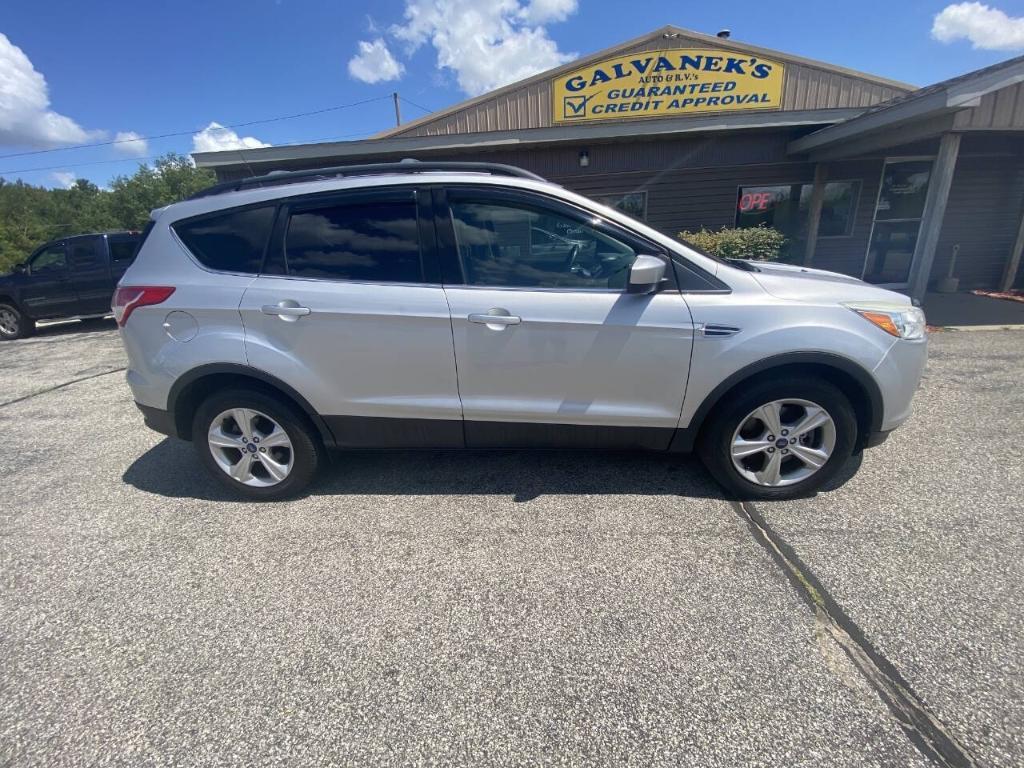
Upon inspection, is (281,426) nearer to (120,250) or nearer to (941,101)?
(941,101)

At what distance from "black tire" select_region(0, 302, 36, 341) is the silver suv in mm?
9563

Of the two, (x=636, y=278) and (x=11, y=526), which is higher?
(x=636, y=278)

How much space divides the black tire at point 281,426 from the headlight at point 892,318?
3.14 metres

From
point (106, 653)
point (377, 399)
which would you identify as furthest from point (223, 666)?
point (377, 399)

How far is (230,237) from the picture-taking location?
8.99 ft

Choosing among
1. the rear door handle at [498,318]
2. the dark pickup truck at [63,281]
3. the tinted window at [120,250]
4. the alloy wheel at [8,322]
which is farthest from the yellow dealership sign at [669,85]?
the alloy wheel at [8,322]

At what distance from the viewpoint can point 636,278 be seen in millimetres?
2328

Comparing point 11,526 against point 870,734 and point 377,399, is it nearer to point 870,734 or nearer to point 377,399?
point 377,399

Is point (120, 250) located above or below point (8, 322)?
above

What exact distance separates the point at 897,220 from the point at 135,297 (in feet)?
41.2

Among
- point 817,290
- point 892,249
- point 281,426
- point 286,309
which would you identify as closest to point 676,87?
point 892,249

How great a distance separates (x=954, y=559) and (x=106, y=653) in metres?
3.75

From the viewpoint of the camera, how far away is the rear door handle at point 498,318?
2.52 metres

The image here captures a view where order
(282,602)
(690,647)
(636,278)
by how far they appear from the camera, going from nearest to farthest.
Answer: (690,647) → (282,602) → (636,278)
